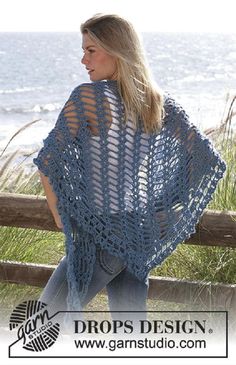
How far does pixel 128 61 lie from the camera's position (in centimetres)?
309

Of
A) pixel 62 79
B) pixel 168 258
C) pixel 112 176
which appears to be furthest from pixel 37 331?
pixel 62 79

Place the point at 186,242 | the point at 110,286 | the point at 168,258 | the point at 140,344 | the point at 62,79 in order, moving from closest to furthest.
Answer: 1. the point at 110,286
2. the point at 140,344
3. the point at 186,242
4. the point at 168,258
5. the point at 62,79

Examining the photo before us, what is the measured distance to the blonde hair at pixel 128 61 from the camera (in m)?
3.08

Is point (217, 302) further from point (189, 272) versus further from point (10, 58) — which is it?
point (10, 58)

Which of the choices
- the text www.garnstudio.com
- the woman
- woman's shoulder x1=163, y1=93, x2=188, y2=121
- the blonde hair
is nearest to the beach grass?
the text www.garnstudio.com

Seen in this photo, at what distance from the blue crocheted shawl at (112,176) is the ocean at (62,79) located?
9632mm

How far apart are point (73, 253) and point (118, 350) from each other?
0.57 m

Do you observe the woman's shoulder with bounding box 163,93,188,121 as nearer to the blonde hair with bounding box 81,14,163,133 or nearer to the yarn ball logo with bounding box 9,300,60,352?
the blonde hair with bounding box 81,14,163,133

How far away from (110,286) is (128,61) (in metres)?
0.90

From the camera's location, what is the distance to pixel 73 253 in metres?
3.16

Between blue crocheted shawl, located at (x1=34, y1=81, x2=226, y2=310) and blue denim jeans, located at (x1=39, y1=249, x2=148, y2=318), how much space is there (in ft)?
0.10

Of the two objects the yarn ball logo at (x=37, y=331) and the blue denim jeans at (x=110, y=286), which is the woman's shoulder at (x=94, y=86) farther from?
the yarn ball logo at (x=37, y=331)

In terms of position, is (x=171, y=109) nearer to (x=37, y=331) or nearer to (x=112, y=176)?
(x=112, y=176)

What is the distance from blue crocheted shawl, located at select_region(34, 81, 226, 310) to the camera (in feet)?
10.1
